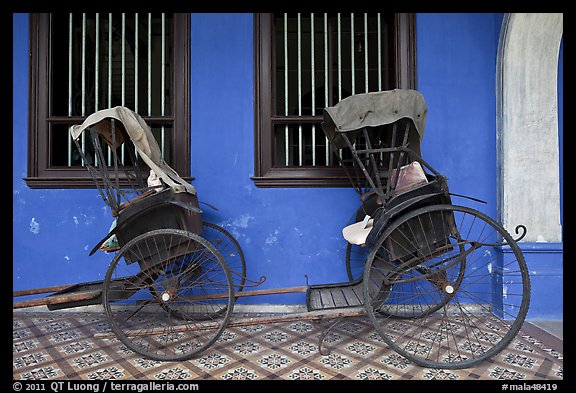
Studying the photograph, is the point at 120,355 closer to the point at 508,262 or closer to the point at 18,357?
the point at 18,357

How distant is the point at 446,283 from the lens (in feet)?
9.04

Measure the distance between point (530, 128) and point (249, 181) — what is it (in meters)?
2.73

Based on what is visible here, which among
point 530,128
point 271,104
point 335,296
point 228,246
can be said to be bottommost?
point 335,296

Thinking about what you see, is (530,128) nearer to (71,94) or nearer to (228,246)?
(228,246)

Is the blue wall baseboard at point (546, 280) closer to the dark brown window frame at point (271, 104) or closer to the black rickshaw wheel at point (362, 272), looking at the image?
the black rickshaw wheel at point (362, 272)

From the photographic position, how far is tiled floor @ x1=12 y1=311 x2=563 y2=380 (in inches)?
99.8

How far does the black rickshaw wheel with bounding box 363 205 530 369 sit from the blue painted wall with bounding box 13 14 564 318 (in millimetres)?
639

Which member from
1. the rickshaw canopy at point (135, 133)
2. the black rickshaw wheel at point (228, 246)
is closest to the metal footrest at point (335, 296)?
the black rickshaw wheel at point (228, 246)

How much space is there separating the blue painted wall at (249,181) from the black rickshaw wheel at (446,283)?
2.10 feet

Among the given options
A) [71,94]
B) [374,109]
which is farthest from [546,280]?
[71,94]
